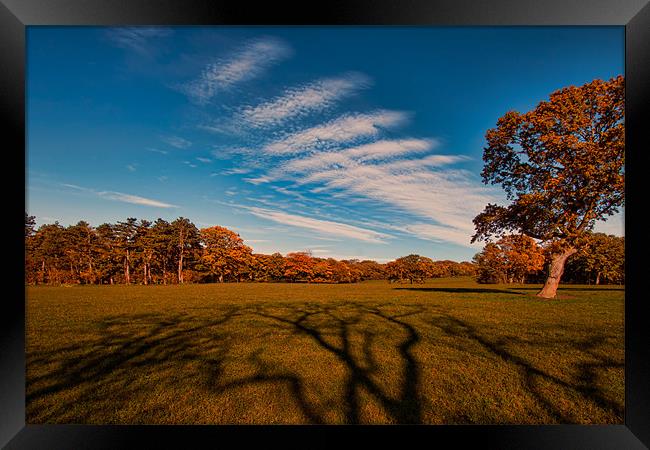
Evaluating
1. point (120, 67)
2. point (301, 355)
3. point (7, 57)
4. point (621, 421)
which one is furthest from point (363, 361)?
point (120, 67)

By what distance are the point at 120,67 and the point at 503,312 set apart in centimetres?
1280

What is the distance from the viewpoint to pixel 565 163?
9320mm

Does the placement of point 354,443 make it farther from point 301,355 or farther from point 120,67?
point 120,67

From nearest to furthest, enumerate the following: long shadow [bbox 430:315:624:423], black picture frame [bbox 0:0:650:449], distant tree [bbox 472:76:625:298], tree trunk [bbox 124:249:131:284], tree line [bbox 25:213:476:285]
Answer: black picture frame [bbox 0:0:650:449]
long shadow [bbox 430:315:624:423]
distant tree [bbox 472:76:625:298]
tree line [bbox 25:213:476:285]
tree trunk [bbox 124:249:131:284]

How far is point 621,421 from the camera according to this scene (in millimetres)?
2393

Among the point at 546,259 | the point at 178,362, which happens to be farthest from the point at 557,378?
the point at 546,259

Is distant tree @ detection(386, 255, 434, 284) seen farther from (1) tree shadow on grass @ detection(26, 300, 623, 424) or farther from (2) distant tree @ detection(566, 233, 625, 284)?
(1) tree shadow on grass @ detection(26, 300, 623, 424)

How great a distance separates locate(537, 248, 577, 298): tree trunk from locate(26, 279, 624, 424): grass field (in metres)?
5.05

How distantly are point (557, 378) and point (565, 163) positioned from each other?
9545mm

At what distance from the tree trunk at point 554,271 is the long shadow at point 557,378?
667cm

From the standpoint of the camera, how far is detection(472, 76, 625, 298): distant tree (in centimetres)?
888

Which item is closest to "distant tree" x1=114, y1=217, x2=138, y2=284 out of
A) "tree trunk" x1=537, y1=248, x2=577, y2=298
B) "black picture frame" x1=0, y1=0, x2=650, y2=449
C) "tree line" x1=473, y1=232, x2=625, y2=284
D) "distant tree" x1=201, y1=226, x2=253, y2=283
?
"distant tree" x1=201, y1=226, x2=253, y2=283

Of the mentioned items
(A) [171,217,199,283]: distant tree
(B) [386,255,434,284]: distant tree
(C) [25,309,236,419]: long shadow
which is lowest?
(B) [386,255,434,284]: distant tree

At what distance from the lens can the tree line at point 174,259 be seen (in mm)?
23281
